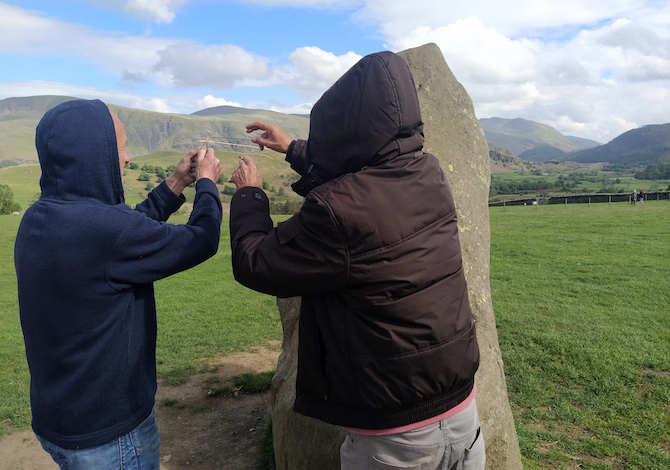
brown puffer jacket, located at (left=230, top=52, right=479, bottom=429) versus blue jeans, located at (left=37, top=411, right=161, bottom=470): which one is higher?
brown puffer jacket, located at (left=230, top=52, right=479, bottom=429)

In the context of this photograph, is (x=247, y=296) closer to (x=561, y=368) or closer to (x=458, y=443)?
(x=561, y=368)

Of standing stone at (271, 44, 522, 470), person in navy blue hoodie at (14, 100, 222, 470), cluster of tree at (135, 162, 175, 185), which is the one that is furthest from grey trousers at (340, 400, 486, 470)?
cluster of tree at (135, 162, 175, 185)

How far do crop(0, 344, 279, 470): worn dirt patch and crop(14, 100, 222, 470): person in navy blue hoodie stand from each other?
3629mm

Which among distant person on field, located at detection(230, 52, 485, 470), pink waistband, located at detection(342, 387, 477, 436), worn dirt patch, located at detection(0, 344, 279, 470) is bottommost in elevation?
worn dirt patch, located at detection(0, 344, 279, 470)

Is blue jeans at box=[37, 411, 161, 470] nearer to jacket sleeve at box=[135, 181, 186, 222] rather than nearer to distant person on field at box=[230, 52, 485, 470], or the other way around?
distant person on field at box=[230, 52, 485, 470]

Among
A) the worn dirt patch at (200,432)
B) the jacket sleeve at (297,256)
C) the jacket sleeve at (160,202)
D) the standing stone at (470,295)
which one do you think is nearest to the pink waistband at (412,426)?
the jacket sleeve at (297,256)

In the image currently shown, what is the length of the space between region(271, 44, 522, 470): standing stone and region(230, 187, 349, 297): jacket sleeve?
7.78 feet

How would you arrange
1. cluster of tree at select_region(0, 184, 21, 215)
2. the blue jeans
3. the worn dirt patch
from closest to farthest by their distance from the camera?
the blue jeans → the worn dirt patch → cluster of tree at select_region(0, 184, 21, 215)

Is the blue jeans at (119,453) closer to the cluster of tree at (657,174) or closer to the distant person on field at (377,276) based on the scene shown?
the distant person on field at (377,276)

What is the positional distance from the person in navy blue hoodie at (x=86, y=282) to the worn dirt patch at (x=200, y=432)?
11.9 feet

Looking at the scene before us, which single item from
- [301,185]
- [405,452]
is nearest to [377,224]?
[301,185]

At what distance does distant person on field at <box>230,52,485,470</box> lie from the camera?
260 cm

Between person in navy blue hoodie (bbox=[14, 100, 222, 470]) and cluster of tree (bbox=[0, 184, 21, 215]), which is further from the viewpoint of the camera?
cluster of tree (bbox=[0, 184, 21, 215])

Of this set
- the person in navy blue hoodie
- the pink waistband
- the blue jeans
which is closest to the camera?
the pink waistband
